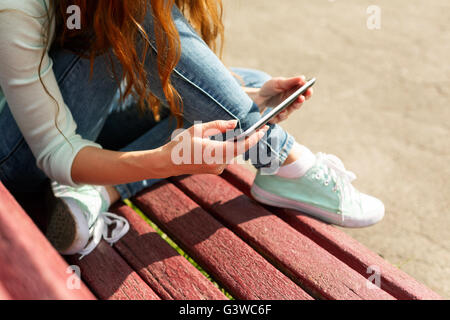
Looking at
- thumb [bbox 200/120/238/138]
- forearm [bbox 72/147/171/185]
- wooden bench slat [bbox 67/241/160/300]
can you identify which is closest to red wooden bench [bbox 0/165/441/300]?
wooden bench slat [bbox 67/241/160/300]

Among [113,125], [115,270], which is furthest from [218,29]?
[115,270]

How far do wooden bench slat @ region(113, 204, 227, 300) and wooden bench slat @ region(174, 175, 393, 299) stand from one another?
0.17 meters

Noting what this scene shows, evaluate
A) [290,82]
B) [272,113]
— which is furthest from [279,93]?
[272,113]

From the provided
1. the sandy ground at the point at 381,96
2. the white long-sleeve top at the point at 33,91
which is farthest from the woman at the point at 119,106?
the sandy ground at the point at 381,96

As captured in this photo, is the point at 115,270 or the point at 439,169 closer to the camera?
the point at 115,270

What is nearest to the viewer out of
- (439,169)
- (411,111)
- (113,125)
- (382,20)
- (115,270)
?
(115,270)

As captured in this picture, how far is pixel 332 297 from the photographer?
103 centimetres

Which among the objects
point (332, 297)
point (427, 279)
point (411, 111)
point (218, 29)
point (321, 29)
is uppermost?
point (218, 29)

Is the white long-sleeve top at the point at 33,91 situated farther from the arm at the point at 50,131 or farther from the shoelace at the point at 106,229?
the shoelace at the point at 106,229

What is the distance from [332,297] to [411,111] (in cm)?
109

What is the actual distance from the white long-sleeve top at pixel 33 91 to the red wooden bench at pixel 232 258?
0.26 meters

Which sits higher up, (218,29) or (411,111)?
(218,29)

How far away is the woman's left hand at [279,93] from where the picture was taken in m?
1.19

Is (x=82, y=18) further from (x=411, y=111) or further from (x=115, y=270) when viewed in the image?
(x=411, y=111)
